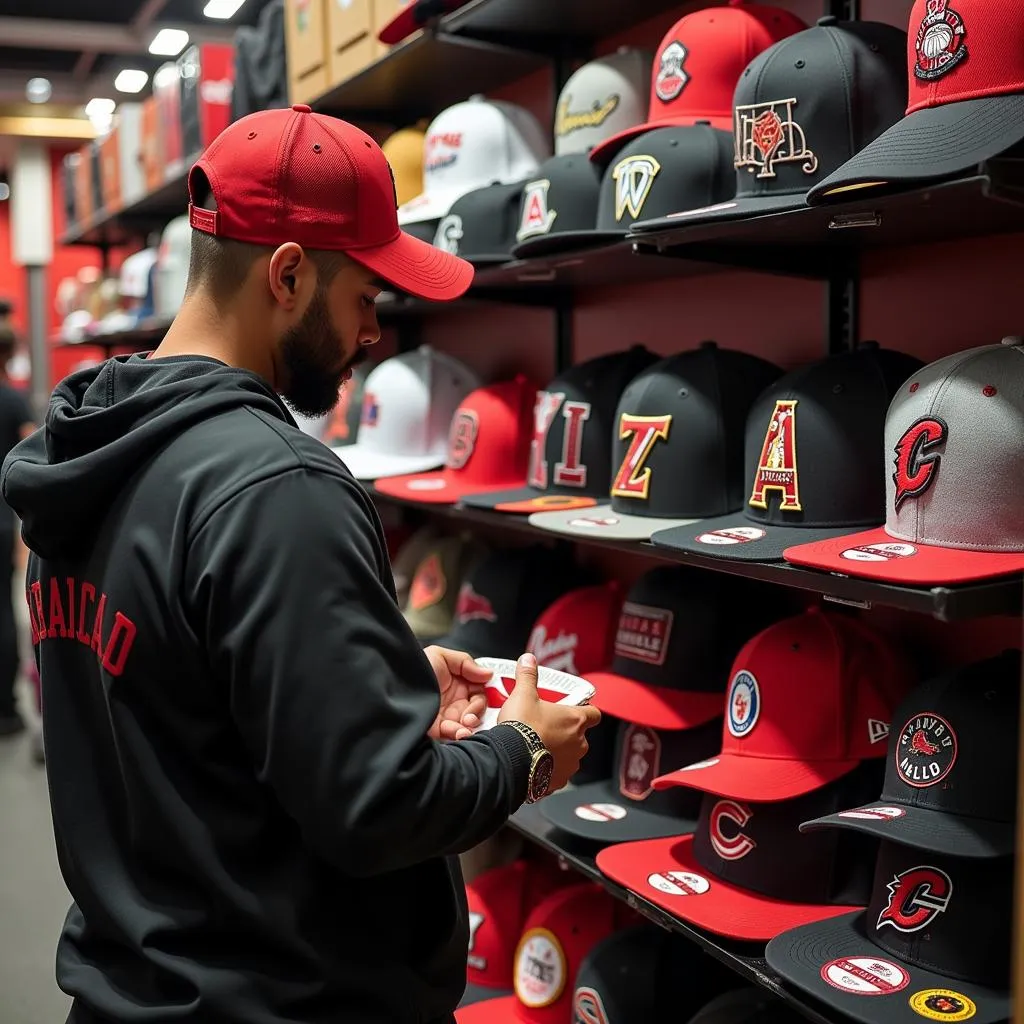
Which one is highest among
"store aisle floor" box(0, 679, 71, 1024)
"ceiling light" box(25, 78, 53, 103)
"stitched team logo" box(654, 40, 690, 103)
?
"ceiling light" box(25, 78, 53, 103)

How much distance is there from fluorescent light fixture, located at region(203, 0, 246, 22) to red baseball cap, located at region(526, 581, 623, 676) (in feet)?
15.3

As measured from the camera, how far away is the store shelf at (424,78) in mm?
2660

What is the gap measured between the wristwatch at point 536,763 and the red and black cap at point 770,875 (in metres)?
0.58

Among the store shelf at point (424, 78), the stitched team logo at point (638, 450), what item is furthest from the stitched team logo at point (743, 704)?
the store shelf at point (424, 78)

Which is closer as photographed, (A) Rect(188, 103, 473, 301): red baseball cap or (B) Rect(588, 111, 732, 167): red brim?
(A) Rect(188, 103, 473, 301): red baseball cap

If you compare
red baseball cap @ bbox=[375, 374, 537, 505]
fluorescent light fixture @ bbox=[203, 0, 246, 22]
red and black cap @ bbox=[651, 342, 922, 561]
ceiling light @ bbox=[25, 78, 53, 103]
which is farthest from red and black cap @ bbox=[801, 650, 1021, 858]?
ceiling light @ bbox=[25, 78, 53, 103]

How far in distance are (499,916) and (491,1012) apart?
241 millimetres

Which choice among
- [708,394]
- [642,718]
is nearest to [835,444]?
[708,394]

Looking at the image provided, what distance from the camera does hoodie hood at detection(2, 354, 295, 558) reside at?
1.16m

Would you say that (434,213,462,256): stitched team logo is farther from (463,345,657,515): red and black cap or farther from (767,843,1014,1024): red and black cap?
(767,843,1014,1024): red and black cap

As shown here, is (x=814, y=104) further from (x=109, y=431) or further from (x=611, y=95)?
(x=109, y=431)

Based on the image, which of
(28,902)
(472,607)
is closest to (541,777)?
(472,607)

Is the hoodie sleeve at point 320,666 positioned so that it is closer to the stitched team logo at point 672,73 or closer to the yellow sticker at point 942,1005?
the yellow sticker at point 942,1005

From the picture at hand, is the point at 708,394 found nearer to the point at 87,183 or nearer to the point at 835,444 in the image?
the point at 835,444
